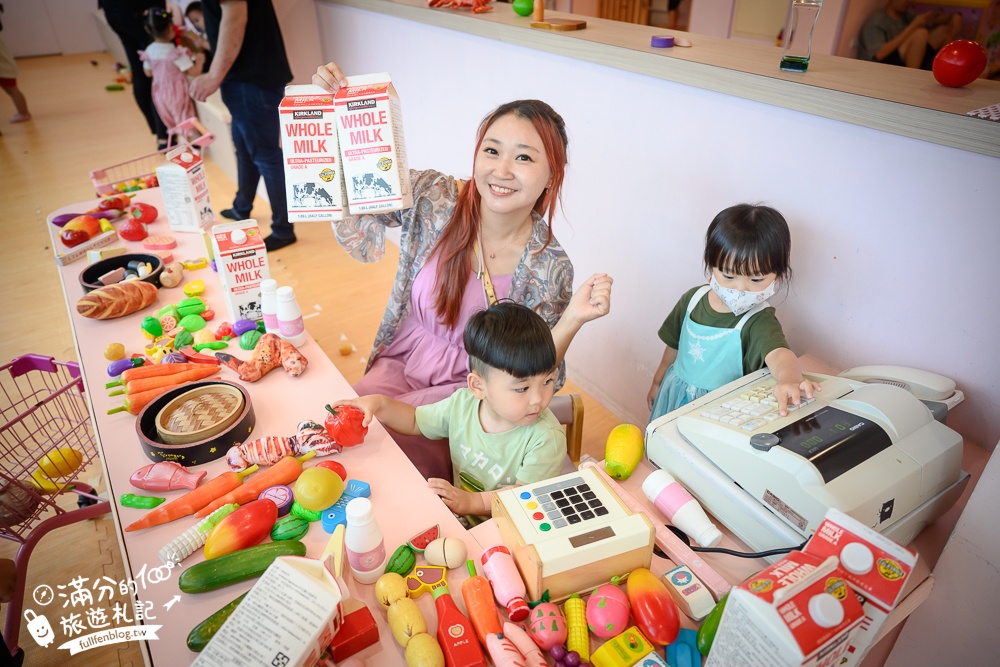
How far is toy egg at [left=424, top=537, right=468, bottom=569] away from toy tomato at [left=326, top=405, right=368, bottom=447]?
1.05 ft

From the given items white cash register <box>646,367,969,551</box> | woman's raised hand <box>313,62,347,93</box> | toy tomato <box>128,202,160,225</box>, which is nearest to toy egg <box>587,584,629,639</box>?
white cash register <box>646,367,969,551</box>

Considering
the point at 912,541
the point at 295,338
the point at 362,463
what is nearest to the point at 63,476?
the point at 295,338

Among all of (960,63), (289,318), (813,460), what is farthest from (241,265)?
(960,63)

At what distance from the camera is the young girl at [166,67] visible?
12.6 ft

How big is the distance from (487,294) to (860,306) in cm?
94

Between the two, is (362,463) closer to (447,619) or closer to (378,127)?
(447,619)

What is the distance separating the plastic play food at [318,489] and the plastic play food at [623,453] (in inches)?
21.4

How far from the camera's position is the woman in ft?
4.92

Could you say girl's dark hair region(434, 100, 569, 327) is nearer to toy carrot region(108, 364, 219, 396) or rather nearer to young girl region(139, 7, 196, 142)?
toy carrot region(108, 364, 219, 396)

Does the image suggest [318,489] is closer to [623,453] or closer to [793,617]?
[623,453]

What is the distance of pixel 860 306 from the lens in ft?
4.77

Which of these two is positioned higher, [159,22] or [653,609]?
[159,22]

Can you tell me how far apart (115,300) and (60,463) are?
0.47 metres

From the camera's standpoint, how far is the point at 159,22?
3852 mm
